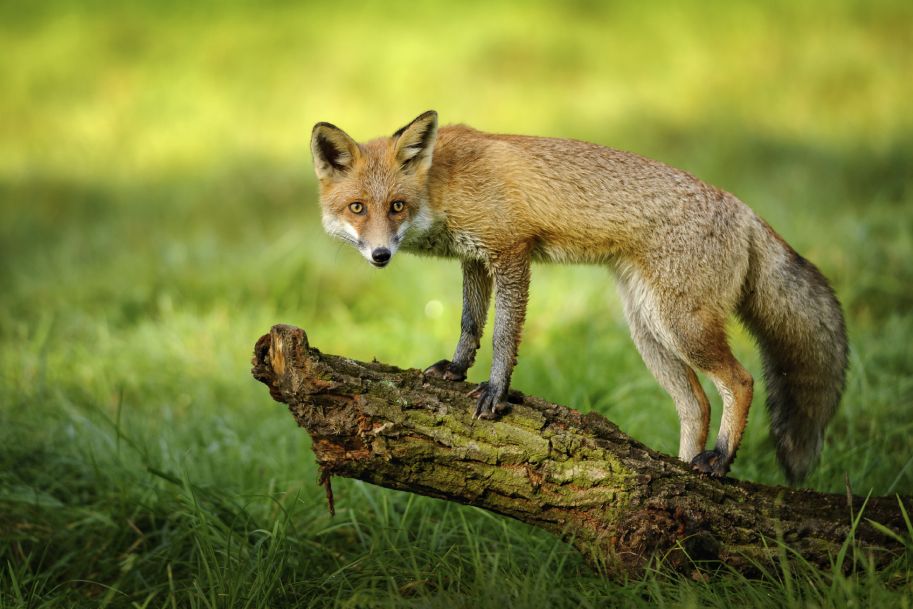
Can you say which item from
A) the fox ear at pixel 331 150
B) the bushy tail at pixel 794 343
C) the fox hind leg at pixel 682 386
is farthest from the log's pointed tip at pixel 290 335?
the bushy tail at pixel 794 343

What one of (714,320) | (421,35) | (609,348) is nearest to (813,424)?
(714,320)

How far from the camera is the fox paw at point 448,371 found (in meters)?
4.48

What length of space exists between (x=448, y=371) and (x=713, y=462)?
139cm

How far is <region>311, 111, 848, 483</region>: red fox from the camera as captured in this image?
446 centimetres

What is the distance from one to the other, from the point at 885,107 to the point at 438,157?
895 cm

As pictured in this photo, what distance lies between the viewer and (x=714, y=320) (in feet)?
14.7

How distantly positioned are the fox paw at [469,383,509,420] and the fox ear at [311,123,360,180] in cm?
139

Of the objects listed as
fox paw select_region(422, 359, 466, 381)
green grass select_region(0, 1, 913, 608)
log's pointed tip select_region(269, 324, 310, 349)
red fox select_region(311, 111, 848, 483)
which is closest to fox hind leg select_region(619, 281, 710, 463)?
red fox select_region(311, 111, 848, 483)

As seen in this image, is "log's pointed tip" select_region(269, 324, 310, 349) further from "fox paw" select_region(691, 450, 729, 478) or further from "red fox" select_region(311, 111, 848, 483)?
"fox paw" select_region(691, 450, 729, 478)

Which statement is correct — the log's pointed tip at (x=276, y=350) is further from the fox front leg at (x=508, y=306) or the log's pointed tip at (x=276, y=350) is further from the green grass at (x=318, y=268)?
the fox front leg at (x=508, y=306)

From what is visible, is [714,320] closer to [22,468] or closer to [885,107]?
[22,468]

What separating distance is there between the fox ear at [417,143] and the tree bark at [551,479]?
1.27 m

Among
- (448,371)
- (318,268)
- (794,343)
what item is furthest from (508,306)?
(318,268)

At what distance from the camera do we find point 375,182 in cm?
446
